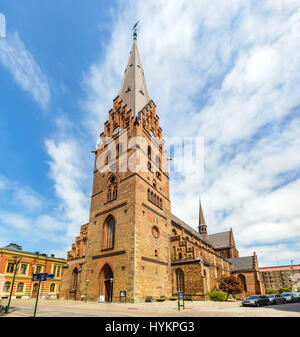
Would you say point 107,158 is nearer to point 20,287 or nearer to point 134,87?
point 134,87

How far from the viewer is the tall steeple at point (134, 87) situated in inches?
1400

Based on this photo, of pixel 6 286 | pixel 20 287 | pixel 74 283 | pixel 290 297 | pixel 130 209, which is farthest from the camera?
pixel 20 287

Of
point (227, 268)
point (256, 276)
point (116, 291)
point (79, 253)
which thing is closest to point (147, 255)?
point (116, 291)

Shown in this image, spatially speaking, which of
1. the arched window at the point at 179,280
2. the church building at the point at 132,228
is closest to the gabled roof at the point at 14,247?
the church building at the point at 132,228

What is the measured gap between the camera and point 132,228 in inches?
Result: 969

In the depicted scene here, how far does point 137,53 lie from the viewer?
4559cm

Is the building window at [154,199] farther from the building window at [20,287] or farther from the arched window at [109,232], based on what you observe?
the building window at [20,287]

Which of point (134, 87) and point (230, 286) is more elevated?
point (134, 87)

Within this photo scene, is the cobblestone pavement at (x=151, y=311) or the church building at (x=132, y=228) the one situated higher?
the church building at (x=132, y=228)

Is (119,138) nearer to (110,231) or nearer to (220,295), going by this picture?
(110,231)

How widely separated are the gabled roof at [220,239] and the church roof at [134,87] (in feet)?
164

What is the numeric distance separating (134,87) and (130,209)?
2181cm

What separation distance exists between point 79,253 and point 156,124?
23.7 metres

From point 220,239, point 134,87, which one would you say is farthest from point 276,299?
point 220,239
